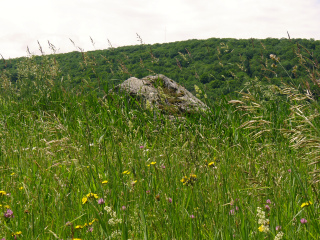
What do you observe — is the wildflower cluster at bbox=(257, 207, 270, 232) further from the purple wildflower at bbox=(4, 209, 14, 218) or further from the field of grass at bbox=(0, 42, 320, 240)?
the purple wildflower at bbox=(4, 209, 14, 218)

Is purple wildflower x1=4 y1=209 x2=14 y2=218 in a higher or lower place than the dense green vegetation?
lower

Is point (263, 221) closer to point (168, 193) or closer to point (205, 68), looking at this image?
point (168, 193)

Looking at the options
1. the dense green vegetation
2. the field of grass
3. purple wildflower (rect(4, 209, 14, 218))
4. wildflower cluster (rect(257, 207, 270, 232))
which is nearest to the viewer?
wildflower cluster (rect(257, 207, 270, 232))

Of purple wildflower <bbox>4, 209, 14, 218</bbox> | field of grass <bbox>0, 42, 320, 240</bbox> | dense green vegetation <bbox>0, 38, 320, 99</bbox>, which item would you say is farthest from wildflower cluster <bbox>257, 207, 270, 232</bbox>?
dense green vegetation <bbox>0, 38, 320, 99</bbox>

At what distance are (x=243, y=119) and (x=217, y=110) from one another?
0.38 meters

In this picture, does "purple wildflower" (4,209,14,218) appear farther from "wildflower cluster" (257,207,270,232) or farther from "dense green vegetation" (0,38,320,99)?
"dense green vegetation" (0,38,320,99)

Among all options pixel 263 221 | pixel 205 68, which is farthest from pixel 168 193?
pixel 205 68

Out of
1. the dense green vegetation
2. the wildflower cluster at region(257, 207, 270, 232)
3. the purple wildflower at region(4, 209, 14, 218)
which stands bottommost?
the wildflower cluster at region(257, 207, 270, 232)

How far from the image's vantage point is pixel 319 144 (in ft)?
5.92

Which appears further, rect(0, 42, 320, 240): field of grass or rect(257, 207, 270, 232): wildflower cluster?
rect(0, 42, 320, 240): field of grass

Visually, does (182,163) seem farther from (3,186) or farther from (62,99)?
(62,99)

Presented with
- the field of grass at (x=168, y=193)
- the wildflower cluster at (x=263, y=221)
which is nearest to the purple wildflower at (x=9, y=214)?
the field of grass at (x=168, y=193)

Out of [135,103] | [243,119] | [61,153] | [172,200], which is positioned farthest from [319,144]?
[135,103]

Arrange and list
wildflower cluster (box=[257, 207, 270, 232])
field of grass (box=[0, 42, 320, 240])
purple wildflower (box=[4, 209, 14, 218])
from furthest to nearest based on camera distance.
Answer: purple wildflower (box=[4, 209, 14, 218]) → field of grass (box=[0, 42, 320, 240]) → wildflower cluster (box=[257, 207, 270, 232])
